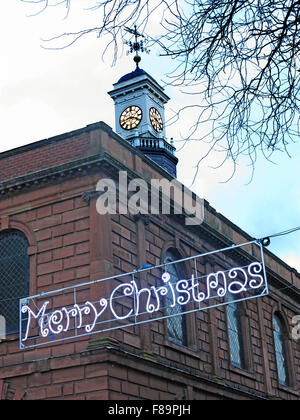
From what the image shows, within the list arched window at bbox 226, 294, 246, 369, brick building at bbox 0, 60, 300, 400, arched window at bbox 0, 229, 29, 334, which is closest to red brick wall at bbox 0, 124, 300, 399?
brick building at bbox 0, 60, 300, 400

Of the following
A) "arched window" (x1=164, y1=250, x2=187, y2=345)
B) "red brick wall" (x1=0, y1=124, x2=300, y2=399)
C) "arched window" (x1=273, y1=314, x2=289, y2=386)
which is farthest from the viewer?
"arched window" (x1=273, y1=314, x2=289, y2=386)

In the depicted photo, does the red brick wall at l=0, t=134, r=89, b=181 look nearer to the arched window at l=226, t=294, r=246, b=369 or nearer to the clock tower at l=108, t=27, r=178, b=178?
the arched window at l=226, t=294, r=246, b=369

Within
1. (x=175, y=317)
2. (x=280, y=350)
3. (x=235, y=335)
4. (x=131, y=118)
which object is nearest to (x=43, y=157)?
(x=175, y=317)

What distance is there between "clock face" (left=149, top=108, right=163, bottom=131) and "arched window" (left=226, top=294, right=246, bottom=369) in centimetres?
1287

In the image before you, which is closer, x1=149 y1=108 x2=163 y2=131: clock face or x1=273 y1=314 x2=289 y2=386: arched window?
x1=273 y1=314 x2=289 y2=386: arched window

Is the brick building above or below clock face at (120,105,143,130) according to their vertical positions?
below

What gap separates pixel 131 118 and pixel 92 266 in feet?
61.7

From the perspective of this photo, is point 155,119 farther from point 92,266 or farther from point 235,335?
point 92,266

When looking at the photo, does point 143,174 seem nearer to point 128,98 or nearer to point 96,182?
point 96,182

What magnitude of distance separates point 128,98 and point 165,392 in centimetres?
2022

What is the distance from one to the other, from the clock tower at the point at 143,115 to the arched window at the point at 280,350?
959 centimetres

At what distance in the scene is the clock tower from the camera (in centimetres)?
3653

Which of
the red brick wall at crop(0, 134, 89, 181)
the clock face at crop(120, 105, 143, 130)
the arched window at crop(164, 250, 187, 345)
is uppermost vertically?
the clock face at crop(120, 105, 143, 130)

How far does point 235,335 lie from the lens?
88.3ft
